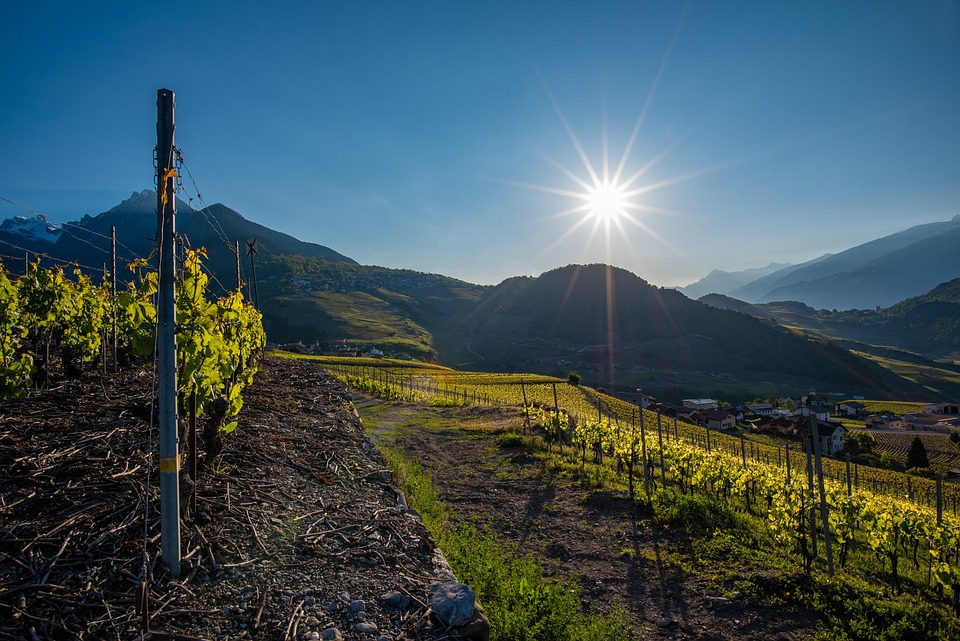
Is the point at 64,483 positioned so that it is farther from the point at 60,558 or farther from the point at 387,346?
the point at 387,346

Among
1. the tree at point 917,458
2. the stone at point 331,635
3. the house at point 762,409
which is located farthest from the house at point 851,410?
the stone at point 331,635

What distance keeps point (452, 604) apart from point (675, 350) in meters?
176

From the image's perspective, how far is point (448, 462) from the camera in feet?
58.7

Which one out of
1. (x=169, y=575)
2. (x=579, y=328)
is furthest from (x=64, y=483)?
(x=579, y=328)

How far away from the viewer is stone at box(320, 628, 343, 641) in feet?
14.7

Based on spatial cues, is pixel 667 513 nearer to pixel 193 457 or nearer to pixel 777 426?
pixel 193 457

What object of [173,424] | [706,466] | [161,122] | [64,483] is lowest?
[706,466]

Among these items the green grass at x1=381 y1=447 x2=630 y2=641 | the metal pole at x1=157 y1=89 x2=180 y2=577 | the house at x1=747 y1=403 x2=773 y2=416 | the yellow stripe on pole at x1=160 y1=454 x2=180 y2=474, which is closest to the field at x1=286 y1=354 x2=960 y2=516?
the green grass at x1=381 y1=447 x2=630 y2=641

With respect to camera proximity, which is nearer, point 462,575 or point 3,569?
point 3,569

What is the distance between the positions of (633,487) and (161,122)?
14.5 meters

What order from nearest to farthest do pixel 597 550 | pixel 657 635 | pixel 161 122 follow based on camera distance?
pixel 161 122, pixel 657 635, pixel 597 550

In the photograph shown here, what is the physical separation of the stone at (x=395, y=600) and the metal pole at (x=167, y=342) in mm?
2096

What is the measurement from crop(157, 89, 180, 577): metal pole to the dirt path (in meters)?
7.11

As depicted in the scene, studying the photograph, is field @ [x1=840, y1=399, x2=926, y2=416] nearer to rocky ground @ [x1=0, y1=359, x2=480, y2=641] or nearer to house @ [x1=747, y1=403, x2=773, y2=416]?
house @ [x1=747, y1=403, x2=773, y2=416]
